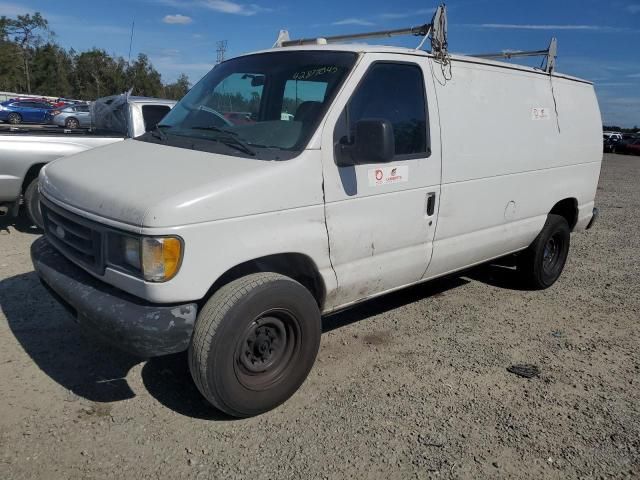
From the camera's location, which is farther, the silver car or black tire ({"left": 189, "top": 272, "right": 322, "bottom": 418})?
the silver car

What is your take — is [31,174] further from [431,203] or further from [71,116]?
[71,116]

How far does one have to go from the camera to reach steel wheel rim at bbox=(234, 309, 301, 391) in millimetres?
3080

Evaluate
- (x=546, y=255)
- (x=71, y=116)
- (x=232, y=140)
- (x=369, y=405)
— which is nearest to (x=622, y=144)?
(x=71, y=116)

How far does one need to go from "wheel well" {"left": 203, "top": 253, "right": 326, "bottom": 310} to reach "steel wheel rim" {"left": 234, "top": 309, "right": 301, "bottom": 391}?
31 centimetres

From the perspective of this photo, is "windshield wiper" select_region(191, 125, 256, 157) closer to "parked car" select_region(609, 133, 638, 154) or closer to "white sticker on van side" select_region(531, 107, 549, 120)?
"white sticker on van side" select_region(531, 107, 549, 120)

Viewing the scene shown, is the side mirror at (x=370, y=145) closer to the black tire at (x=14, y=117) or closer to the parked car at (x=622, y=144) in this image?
the black tire at (x=14, y=117)

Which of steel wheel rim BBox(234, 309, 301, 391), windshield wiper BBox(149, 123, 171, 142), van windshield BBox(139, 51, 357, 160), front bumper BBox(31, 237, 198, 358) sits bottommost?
steel wheel rim BBox(234, 309, 301, 391)

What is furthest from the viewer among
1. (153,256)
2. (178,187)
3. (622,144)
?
(622,144)

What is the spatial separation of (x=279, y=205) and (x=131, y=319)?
1.00 m

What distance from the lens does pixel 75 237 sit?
3.19 m

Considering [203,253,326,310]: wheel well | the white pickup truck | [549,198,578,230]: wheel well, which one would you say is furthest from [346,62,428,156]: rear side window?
the white pickup truck

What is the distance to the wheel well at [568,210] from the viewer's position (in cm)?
571

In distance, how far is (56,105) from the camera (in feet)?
108

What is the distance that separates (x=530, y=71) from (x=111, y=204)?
3988 millimetres
